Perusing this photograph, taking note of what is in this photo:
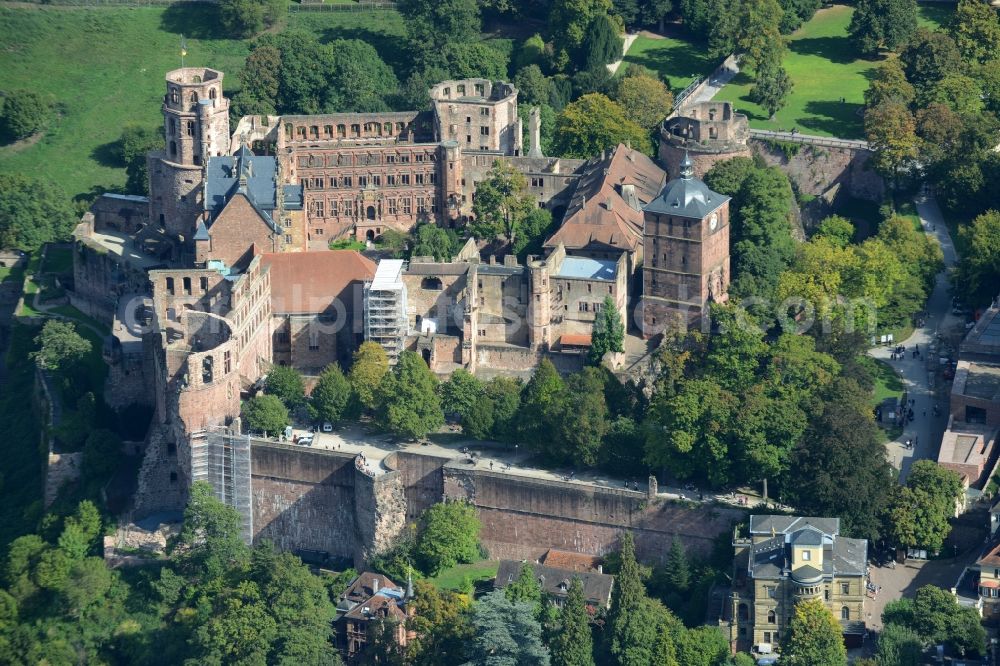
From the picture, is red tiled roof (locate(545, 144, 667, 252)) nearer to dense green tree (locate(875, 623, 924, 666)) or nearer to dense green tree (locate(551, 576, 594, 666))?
dense green tree (locate(551, 576, 594, 666))

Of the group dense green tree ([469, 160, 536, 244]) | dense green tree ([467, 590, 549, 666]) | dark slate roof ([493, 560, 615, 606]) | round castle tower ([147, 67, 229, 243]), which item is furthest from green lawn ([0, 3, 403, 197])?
dense green tree ([467, 590, 549, 666])

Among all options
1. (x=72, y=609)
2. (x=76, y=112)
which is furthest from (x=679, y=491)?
(x=76, y=112)

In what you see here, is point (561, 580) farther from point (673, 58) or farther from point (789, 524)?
point (673, 58)

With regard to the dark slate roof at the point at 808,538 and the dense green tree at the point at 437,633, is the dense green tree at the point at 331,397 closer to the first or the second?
the dense green tree at the point at 437,633

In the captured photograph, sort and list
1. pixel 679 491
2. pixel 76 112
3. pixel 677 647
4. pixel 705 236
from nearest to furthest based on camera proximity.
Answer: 1. pixel 677 647
2. pixel 679 491
3. pixel 705 236
4. pixel 76 112

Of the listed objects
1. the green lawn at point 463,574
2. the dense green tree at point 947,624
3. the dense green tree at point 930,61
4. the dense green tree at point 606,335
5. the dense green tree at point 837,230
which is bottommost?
the green lawn at point 463,574

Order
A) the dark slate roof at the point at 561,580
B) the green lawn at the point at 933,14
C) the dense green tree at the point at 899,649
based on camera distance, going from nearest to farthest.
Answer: the dense green tree at the point at 899,649 < the dark slate roof at the point at 561,580 < the green lawn at the point at 933,14

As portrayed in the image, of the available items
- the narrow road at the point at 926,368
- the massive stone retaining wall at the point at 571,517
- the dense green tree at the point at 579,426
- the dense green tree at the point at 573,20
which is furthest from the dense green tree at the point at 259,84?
the narrow road at the point at 926,368

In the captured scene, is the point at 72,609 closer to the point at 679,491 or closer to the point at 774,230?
the point at 679,491
